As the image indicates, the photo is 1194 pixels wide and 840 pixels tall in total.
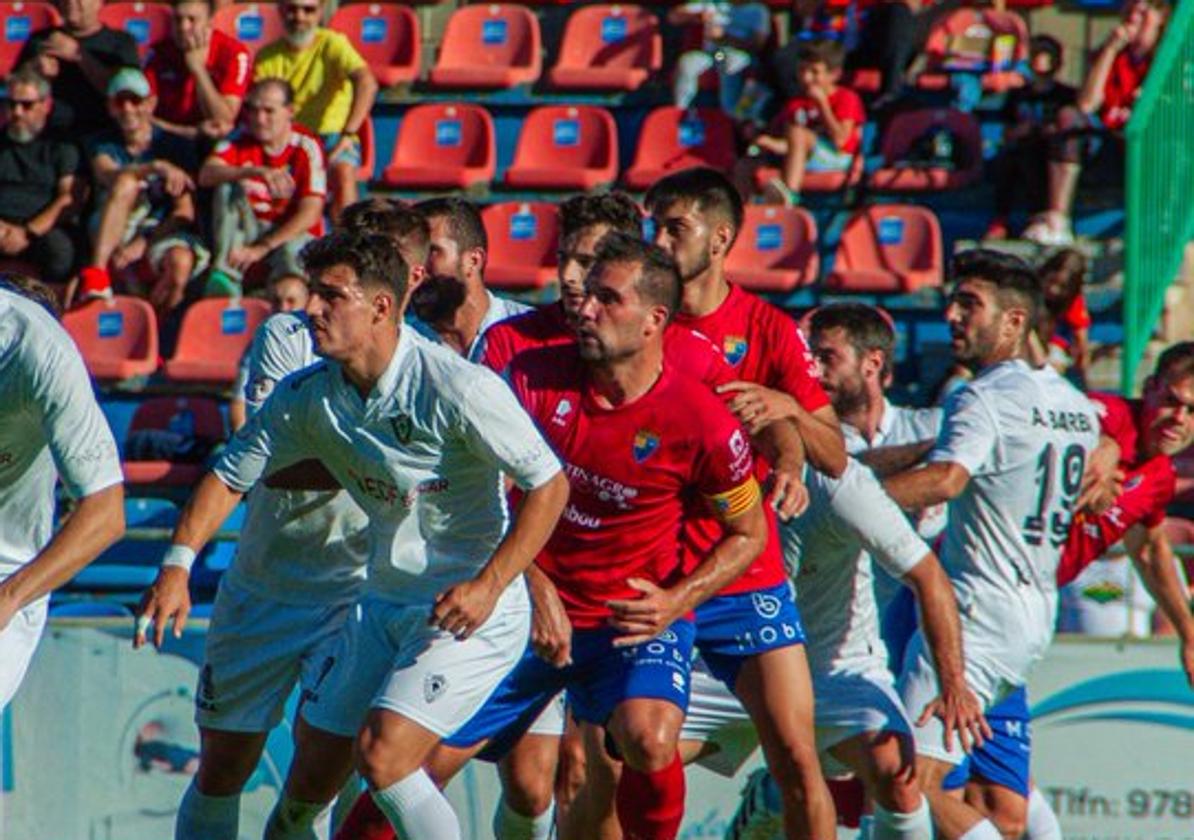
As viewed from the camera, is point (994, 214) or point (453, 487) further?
point (994, 214)

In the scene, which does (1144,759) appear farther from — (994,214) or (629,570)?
(994,214)

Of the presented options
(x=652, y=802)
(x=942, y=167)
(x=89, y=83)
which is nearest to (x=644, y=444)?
(x=652, y=802)

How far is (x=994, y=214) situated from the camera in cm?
1262

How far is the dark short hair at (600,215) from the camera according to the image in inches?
274

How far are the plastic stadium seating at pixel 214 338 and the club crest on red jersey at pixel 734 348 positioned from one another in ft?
16.6

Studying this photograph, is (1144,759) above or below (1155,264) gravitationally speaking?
below

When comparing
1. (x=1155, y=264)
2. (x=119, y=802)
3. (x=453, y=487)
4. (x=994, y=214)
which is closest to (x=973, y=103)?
(x=994, y=214)

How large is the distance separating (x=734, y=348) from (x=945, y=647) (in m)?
1.18

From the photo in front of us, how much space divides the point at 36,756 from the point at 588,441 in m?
3.59

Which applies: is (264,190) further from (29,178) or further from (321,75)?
(29,178)

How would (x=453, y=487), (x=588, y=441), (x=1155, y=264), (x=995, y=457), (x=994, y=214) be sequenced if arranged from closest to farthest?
(x=453, y=487) < (x=588, y=441) < (x=995, y=457) < (x=1155, y=264) < (x=994, y=214)

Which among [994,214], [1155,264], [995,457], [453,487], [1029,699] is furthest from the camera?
[994,214]

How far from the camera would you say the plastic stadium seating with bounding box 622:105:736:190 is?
13008mm

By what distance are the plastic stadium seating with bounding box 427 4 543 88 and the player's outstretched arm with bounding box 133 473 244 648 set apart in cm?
790
